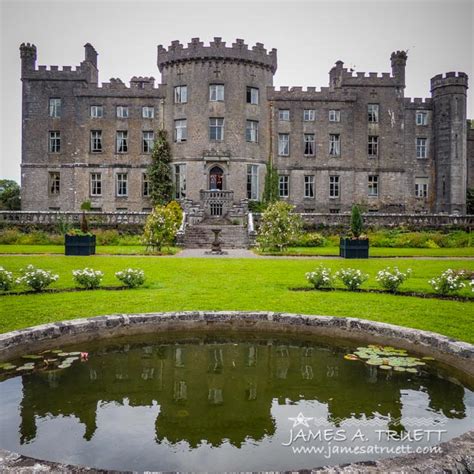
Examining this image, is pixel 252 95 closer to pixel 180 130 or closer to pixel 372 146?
pixel 180 130

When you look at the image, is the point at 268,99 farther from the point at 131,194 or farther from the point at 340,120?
the point at 131,194

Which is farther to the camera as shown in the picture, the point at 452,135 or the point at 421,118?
the point at 421,118

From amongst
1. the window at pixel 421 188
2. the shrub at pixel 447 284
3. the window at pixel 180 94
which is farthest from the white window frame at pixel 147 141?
the shrub at pixel 447 284

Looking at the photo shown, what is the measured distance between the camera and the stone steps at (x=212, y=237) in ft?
85.6

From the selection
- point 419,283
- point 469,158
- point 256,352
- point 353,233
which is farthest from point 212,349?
point 469,158

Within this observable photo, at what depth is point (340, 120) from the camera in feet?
122

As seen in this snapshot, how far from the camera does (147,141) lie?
36.3 m

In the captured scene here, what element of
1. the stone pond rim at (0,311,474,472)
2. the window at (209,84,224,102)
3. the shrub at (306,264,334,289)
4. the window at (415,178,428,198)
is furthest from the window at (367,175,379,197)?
A: the stone pond rim at (0,311,474,472)

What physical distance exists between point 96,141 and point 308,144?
671 inches

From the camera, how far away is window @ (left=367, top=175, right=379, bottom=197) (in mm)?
37844

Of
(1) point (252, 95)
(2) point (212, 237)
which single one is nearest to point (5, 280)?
(2) point (212, 237)

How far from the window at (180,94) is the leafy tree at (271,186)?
8.34 m

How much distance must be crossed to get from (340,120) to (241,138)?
8805mm

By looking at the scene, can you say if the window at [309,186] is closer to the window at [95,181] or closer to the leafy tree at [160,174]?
the leafy tree at [160,174]
